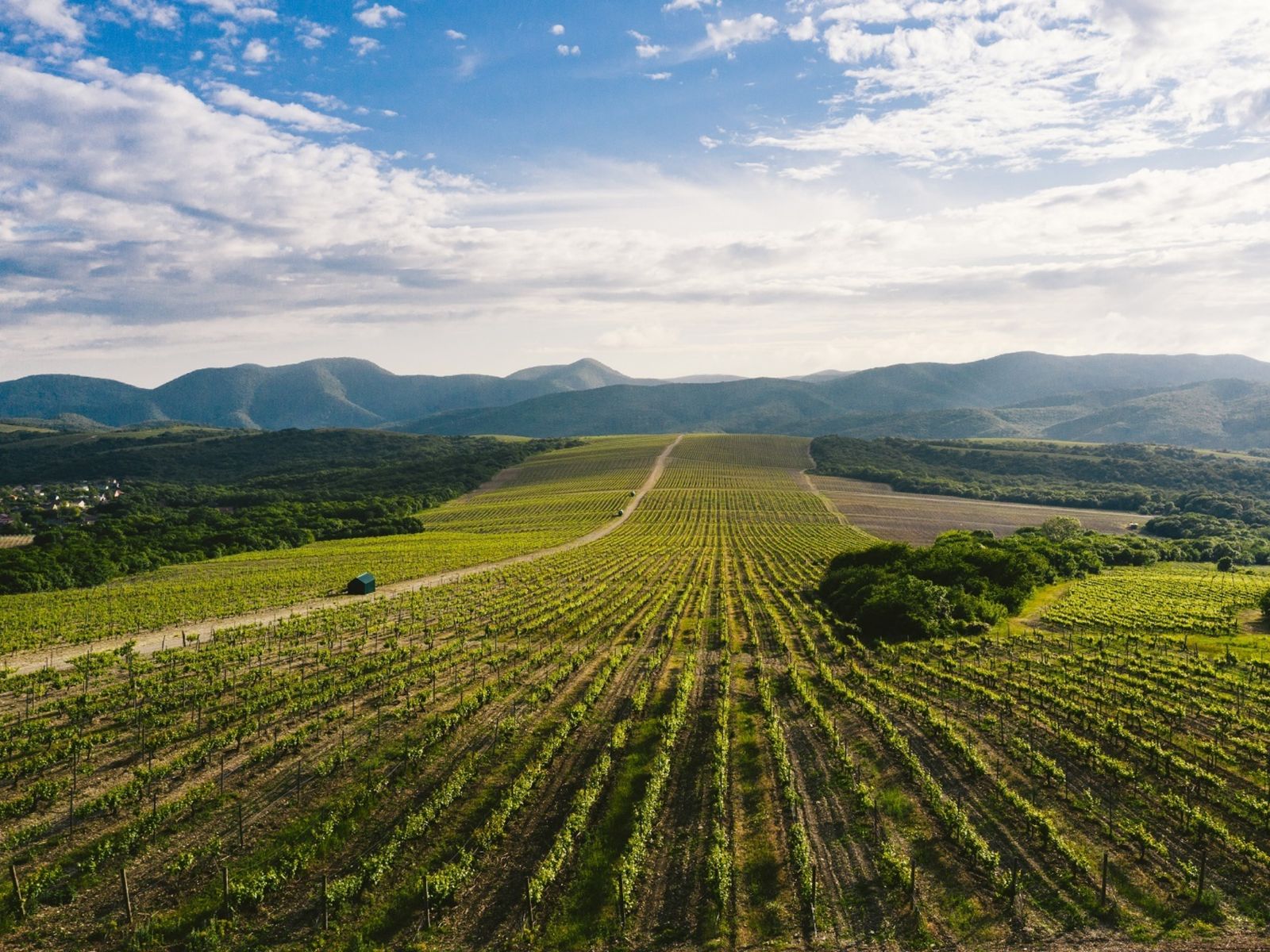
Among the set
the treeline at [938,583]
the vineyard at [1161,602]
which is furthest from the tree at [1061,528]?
the treeline at [938,583]

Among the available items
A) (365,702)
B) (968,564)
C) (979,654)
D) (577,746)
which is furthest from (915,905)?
(968,564)

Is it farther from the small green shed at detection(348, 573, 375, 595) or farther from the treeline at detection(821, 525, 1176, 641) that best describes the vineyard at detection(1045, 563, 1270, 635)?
the small green shed at detection(348, 573, 375, 595)

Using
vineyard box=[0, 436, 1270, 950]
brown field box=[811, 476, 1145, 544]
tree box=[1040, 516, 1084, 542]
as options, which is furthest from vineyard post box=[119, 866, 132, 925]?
tree box=[1040, 516, 1084, 542]

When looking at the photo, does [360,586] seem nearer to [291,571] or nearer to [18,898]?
[291,571]

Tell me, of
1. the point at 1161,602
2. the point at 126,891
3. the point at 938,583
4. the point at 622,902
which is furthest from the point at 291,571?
the point at 1161,602

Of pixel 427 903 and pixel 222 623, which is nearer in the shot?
pixel 427 903
